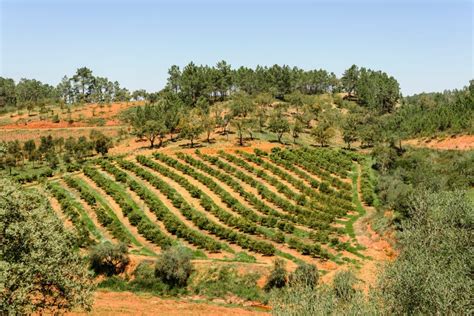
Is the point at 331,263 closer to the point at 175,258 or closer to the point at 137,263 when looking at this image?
the point at 175,258

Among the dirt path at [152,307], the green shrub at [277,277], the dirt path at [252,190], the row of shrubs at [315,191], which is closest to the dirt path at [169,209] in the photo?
the green shrub at [277,277]

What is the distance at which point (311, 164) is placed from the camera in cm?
9206

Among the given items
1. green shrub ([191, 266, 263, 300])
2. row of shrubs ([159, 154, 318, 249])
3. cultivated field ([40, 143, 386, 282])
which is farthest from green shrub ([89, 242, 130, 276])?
row of shrubs ([159, 154, 318, 249])

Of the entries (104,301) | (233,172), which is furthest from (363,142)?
(104,301)

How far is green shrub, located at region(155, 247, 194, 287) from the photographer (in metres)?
50.5

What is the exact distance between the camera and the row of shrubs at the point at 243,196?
6438cm

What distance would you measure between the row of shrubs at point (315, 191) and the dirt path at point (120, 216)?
95.2 ft

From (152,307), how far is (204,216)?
22036 millimetres

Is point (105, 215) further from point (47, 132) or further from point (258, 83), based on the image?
point (258, 83)

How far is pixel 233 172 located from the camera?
8588 cm

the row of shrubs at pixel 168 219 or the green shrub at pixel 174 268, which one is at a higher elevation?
the row of shrubs at pixel 168 219

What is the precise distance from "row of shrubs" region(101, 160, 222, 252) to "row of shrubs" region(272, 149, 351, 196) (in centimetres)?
3120

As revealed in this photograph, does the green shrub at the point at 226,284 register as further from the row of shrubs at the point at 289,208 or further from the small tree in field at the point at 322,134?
the small tree in field at the point at 322,134

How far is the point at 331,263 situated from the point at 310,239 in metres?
6.76
